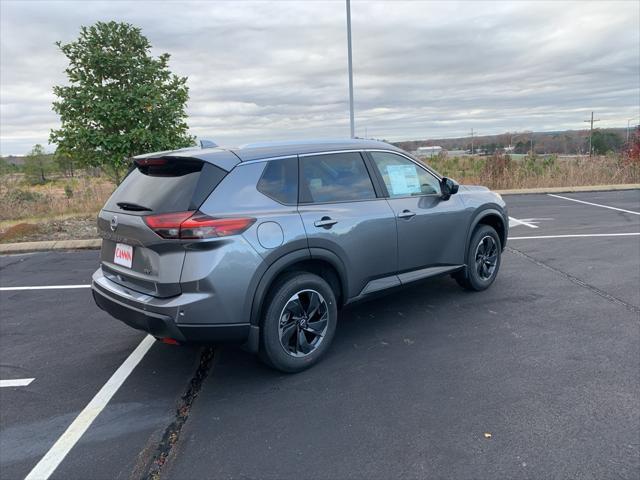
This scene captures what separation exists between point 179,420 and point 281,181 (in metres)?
1.88

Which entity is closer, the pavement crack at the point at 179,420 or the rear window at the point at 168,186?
the pavement crack at the point at 179,420

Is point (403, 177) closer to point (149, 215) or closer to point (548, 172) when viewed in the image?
point (149, 215)

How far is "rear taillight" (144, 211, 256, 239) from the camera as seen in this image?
10.7 feet

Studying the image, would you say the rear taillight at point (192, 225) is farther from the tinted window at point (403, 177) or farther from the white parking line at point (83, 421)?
the tinted window at point (403, 177)

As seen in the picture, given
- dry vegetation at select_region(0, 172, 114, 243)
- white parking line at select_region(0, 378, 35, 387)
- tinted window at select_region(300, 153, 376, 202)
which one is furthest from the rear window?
dry vegetation at select_region(0, 172, 114, 243)

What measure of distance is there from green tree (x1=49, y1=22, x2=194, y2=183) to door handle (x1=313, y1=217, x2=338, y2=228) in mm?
6624

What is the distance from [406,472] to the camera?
8.64ft

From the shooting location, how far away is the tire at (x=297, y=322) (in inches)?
142

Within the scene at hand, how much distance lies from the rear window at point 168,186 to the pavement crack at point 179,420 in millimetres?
1380

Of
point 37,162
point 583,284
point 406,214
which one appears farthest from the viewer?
point 37,162

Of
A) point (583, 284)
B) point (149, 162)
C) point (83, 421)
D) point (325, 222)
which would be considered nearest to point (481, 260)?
point (583, 284)

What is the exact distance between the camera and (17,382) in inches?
154

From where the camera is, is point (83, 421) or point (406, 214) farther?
point (406, 214)

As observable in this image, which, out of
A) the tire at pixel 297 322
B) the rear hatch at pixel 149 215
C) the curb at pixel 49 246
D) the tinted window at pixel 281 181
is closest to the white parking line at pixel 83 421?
the rear hatch at pixel 149 215
